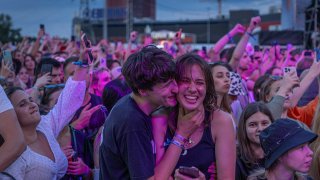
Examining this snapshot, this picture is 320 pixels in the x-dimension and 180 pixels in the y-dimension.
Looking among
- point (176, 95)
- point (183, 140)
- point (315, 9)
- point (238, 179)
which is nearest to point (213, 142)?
point (183, 140)

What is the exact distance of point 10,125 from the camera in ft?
9.04

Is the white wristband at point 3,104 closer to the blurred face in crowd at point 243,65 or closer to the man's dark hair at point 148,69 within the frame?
the man's dark hair at point 148,69

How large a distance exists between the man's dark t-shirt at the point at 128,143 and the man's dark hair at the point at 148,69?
138mm

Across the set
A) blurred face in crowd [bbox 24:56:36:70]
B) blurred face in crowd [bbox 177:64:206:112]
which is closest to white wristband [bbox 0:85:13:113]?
blurred face in crowd [bbox 177:64:206:112]

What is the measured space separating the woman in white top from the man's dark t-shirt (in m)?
0.81

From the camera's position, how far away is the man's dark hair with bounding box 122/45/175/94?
2.33m

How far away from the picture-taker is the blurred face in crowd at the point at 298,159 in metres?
2.70

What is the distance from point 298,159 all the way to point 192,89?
2.71 feet

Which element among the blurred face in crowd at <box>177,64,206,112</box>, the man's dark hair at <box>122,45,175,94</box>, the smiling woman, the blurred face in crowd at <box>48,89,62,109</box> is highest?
the man's dark hair at <box>122,45,175,94</box>

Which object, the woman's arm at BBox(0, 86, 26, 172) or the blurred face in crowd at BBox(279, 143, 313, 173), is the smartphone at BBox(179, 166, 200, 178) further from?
the woman's arm at BBox(0, 86, 26, 172)

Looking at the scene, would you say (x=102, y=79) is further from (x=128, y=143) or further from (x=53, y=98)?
(x=128, y=143)

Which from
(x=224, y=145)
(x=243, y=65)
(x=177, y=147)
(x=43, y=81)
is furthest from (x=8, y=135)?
(x=243, y=65)

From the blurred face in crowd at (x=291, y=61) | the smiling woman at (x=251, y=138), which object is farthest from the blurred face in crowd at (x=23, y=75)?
the blurred face in crowd at (x=291, y=61)

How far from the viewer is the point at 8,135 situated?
274cm
